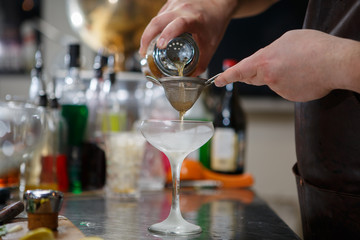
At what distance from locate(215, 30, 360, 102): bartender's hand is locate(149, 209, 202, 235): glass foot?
25cm

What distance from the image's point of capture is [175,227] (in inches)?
30.5

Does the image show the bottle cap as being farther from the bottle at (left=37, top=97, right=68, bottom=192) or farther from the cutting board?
the cutting board

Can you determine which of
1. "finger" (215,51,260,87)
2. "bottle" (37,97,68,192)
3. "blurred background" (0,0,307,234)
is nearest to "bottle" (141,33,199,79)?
"finger" (215,51,260,87)

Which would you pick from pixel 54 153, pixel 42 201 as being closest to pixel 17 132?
pixel 54 153

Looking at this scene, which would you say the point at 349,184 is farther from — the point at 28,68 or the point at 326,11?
the point at 28,68

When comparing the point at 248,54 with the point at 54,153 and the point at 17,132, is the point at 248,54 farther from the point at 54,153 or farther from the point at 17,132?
the point at 17,132

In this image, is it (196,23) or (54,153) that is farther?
(54,153)

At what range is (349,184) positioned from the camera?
0.76 m

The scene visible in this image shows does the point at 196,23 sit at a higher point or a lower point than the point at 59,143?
higher

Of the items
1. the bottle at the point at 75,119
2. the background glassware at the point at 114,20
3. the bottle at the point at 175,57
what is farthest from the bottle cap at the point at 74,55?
the bottle at the point at 175,57

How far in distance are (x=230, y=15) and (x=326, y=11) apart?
279mm

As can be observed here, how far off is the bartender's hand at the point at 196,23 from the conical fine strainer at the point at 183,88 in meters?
0.09

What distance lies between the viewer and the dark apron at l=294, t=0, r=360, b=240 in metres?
0.75

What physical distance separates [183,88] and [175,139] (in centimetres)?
9
